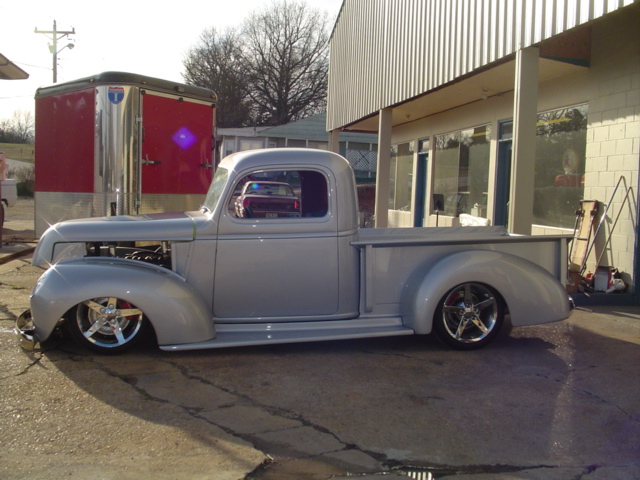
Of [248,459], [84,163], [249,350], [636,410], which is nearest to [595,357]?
[636,410]

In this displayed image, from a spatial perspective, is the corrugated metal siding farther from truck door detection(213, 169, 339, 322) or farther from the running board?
the running board

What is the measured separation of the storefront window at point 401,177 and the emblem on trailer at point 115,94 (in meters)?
9.68

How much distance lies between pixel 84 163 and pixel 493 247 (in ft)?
18.7

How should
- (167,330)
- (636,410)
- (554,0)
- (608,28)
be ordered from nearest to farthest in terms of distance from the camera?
(636,410)
(167,330)
(554,0)
(608,28)

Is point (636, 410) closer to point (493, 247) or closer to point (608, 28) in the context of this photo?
point (493, 247)

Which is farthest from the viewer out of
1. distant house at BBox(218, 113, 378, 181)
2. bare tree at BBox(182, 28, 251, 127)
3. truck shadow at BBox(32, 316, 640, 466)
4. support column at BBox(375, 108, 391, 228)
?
bare tree at BBox(182, 28, 251, 127)

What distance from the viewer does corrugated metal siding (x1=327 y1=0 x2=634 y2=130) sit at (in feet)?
23.6

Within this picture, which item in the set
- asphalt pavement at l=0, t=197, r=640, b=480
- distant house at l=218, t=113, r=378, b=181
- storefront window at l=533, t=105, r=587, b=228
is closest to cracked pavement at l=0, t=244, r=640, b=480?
asphalt pavement at l=0, t=197, r=640, b=480

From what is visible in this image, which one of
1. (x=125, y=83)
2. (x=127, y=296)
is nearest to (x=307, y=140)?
(x=125, y=83)

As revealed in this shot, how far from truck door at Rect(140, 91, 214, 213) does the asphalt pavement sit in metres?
3.50

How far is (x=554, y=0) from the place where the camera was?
688 centimetres

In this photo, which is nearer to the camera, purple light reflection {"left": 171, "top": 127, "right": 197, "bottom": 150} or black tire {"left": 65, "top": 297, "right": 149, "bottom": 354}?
black tire {"left": 65, "top": 297, "right": 149, "bottom": 354}

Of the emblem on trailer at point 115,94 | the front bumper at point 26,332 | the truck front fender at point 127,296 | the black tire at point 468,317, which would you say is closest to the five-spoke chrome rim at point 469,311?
the black tire at point 468,317

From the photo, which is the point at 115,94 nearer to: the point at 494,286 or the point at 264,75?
the point at 494,286
